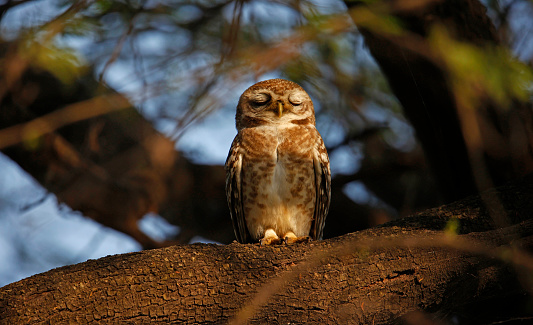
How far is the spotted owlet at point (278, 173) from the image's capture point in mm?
4520

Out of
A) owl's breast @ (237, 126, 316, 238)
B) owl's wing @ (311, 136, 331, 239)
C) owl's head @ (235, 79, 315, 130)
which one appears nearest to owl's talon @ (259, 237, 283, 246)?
owl's breast @ (237, 126, 316, 238)

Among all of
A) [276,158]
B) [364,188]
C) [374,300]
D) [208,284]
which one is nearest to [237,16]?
[208,284]

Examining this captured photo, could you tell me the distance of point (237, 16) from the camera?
244cm

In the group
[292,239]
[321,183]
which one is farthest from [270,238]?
[321,183]

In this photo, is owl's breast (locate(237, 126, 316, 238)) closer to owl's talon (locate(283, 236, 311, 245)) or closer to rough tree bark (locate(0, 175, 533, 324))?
owl's talon (locate(283, 236, 311, 245))

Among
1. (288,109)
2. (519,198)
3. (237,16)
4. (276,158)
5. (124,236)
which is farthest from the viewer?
(124,236)

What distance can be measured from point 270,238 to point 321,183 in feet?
2.03

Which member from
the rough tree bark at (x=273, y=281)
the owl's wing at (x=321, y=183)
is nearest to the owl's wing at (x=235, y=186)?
the owl's wing at (x=321, y=183)

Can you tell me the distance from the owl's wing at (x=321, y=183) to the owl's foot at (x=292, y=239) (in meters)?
0.27

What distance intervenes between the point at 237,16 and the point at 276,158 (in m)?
2.21

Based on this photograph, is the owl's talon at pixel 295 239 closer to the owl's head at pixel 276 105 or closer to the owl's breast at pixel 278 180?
the owl's breast at pixel 278 180

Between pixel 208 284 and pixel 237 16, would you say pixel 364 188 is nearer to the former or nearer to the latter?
pixel 208 284

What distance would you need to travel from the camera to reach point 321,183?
4660mm

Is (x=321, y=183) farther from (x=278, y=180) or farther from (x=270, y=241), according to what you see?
(x=270, y=241)
